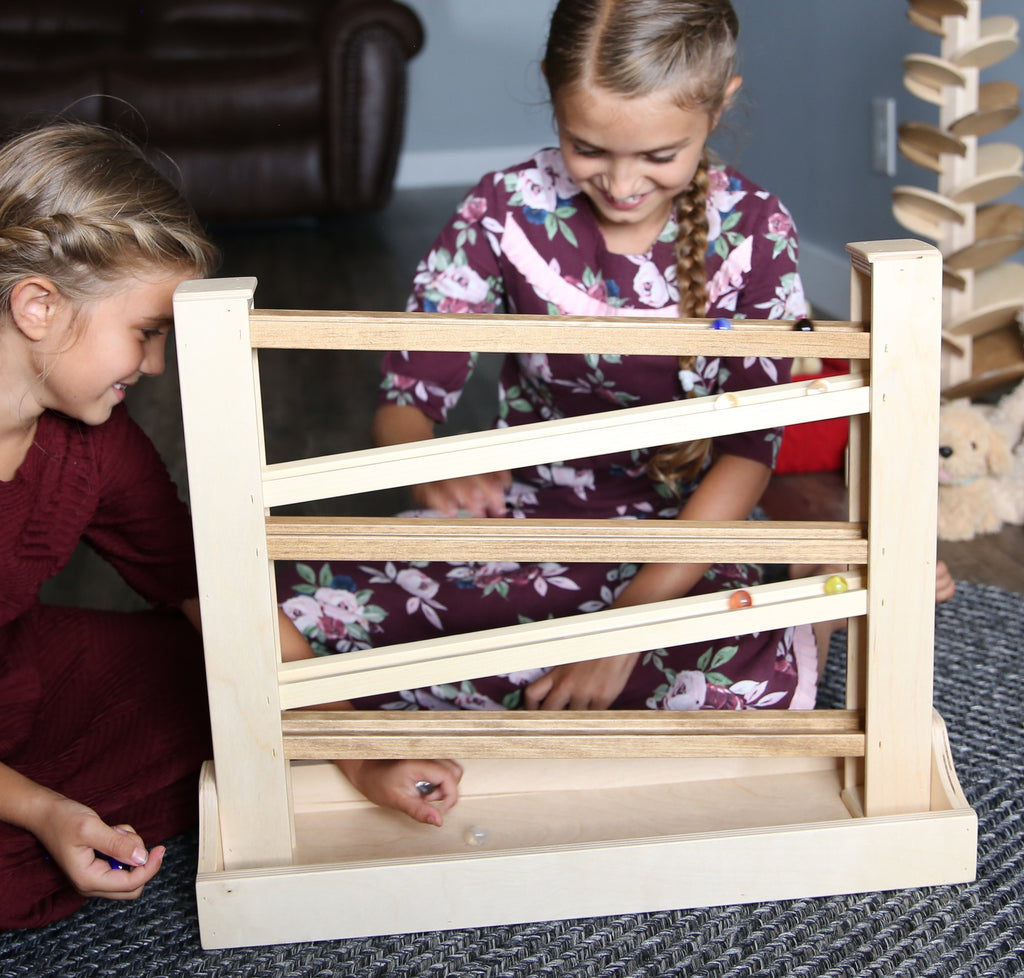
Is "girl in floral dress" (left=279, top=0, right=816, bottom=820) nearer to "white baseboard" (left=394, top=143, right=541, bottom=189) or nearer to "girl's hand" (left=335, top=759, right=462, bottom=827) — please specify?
"girl's hand" (left=335, top=759, right=462, bottom=827)

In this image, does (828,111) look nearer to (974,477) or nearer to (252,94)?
(974,477)

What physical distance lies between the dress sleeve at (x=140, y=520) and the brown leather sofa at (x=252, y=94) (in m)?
2.30

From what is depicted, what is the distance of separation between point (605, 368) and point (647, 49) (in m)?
0.27

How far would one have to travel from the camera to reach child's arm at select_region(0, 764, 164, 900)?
2.39 ft

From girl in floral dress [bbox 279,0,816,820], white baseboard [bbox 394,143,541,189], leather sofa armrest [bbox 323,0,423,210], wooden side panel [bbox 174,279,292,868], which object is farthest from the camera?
white baseboard [bbox 394,143,541,189]

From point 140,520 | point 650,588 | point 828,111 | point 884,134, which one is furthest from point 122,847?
point 828,111

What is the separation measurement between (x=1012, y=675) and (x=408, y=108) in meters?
3.25

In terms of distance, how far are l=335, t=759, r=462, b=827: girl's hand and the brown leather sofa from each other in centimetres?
253

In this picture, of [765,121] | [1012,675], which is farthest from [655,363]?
[765,121]

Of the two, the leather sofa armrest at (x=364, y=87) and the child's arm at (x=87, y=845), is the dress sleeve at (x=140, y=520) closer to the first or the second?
the child's arm at (x=87, y=845)

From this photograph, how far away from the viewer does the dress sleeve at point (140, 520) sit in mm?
913

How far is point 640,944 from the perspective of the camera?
76 cm

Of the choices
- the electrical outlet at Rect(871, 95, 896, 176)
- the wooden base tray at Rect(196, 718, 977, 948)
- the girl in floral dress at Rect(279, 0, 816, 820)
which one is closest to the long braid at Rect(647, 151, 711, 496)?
the girl in floral dress at Rect(279, 0, 816, 820)

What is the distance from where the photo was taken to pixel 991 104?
148cm
